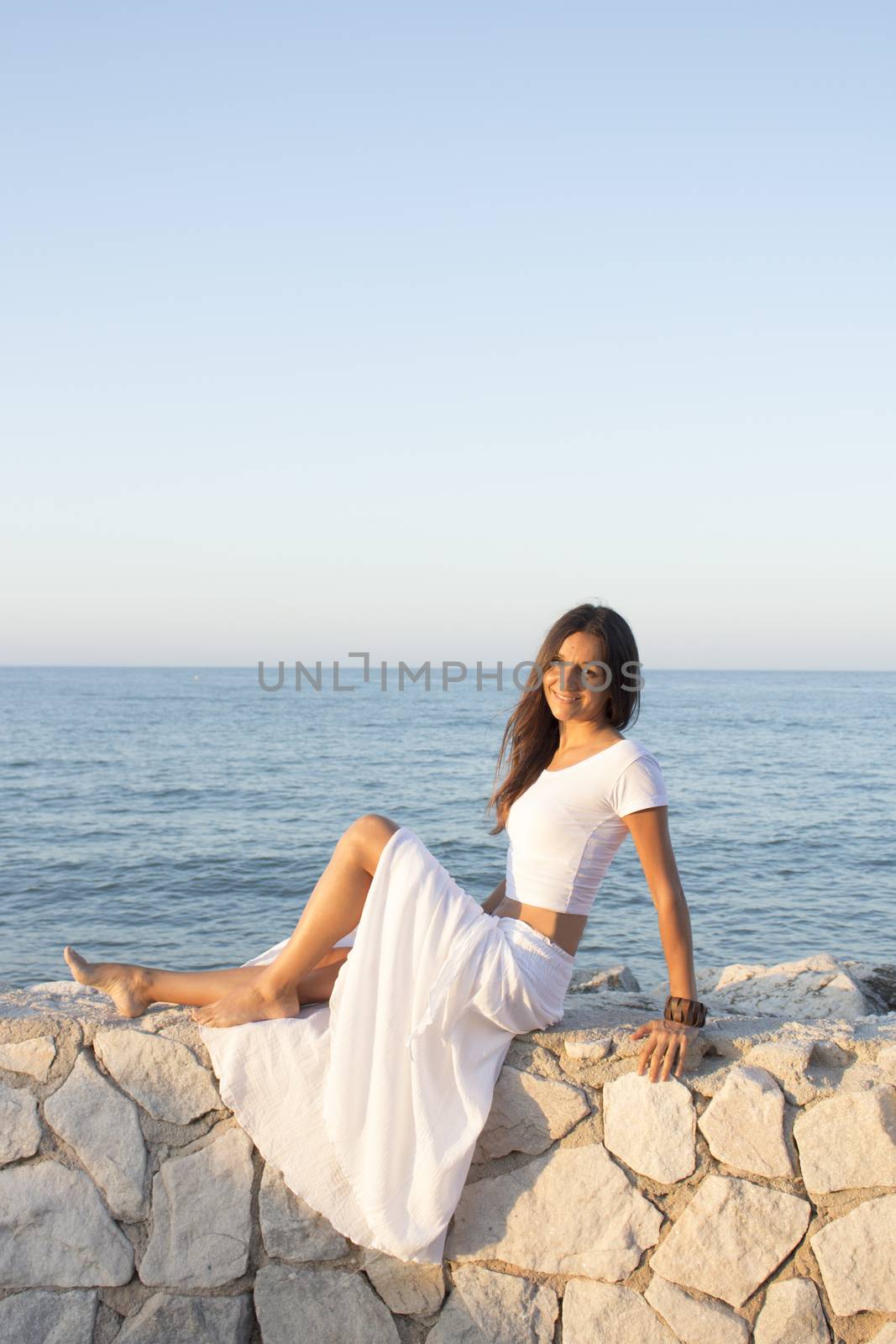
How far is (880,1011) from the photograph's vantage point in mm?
7121

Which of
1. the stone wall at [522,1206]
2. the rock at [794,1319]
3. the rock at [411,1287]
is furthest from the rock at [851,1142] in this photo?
the rock at [411,1287]

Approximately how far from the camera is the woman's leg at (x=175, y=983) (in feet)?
9.98

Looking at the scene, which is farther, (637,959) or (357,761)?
(357,761)

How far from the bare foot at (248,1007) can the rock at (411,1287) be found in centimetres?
66

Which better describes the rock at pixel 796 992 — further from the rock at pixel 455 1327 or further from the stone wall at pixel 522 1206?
the rock at pixel 455 1327

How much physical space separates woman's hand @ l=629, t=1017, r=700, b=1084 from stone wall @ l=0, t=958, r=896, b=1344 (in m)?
0.04

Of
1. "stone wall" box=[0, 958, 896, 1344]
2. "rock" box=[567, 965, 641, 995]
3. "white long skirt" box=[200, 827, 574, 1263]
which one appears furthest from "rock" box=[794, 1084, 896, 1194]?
"rock" box=[567, 965, 641, 995]

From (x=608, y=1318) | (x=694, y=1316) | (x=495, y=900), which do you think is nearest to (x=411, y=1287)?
(x=608, y=1318)

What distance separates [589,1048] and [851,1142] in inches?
25.7

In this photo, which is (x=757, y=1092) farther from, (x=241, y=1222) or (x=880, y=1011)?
(x=880, y=1011)

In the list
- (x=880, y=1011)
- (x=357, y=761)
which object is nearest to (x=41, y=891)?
(x=880, y=1011)

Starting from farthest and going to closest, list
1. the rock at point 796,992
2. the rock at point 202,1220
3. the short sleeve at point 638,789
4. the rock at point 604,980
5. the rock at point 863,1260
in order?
the rock at point 604,980
the rock at point 796,992
the short sleeve at point 638,789
the rock at point 202,1220
the rock at point 863,1260

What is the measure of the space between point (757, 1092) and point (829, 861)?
13779 millimetres

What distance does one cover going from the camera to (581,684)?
11.0ft
